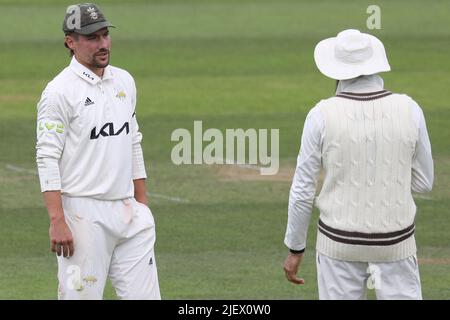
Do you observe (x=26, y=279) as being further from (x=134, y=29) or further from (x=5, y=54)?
(x=134, y=29)

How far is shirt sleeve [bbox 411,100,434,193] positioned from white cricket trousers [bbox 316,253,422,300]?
1.39 ft

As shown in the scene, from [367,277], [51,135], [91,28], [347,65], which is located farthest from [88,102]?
[367,277]

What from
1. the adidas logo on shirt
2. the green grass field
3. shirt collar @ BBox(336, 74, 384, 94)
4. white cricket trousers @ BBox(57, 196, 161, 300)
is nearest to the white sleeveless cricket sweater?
shirt collar @ BBox(336, 74, 384, 94)

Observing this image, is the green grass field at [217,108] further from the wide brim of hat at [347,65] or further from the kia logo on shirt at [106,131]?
the wide brim of hat at [347,65]

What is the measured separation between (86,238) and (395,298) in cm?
194

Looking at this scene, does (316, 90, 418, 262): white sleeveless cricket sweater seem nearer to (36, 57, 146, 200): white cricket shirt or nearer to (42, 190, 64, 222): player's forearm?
(36, 57, 146, 200): white cricket shirt

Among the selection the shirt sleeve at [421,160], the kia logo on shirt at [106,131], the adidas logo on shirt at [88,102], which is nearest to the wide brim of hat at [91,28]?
the adidas logo on shirt at [88,102]

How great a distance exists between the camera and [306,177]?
741 cm

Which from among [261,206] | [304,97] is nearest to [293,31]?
[304,97]

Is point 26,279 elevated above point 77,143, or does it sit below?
below

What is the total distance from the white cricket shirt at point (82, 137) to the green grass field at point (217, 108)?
3153 millimetres

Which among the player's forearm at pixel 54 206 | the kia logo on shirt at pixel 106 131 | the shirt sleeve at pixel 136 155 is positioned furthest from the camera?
the shirt sleeve at pixel 136 155

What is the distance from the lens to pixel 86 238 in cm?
818

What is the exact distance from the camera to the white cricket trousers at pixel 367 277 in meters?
7.38
